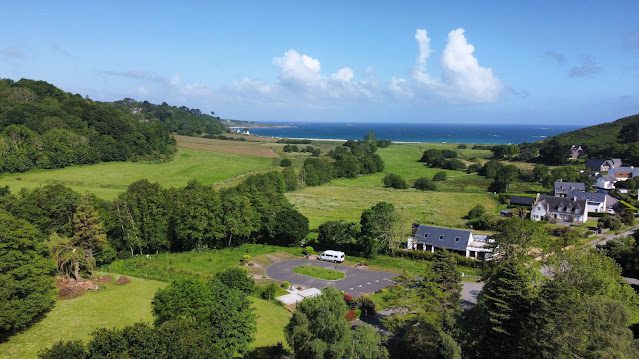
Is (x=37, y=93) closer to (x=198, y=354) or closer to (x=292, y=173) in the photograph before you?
(x=292, y=173)

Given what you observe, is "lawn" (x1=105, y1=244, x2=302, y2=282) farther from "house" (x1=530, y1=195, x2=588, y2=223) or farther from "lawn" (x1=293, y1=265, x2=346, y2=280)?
"house" (x1=530, y1=195, x2=588, y2=223)

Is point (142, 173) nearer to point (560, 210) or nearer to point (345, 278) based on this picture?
point (345, 278)

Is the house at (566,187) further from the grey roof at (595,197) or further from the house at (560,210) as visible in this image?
the house at (560,210)

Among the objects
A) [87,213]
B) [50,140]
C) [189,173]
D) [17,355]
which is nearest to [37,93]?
[50,140]

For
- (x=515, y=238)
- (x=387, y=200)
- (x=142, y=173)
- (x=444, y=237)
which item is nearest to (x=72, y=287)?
(x=444, y=237)

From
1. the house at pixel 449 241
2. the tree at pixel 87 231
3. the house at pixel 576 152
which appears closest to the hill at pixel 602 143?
the house at pixel 576 152

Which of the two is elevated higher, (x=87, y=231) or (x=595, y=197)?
(x=87, y=231)

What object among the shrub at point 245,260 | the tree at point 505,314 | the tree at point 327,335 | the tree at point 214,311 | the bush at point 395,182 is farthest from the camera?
the bush at point 395,182
